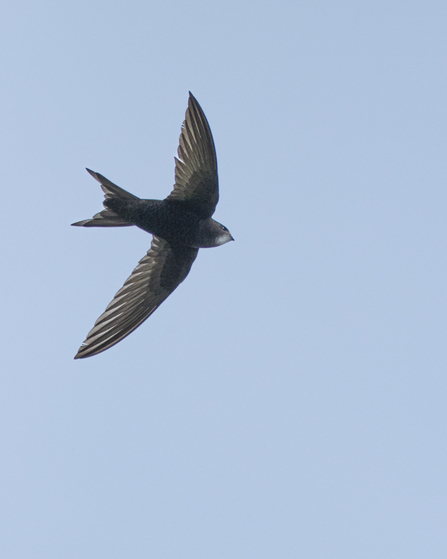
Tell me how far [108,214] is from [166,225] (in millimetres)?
633

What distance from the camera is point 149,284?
7.48 m

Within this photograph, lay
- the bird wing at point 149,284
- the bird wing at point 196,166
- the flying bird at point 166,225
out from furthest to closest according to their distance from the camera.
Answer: the bird wing at point 149,284 < the flying bird at point 166,225 < the bird wing at point 196,166

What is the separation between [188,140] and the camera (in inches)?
253

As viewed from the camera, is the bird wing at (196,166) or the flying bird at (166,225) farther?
the flying bird at (166,225)

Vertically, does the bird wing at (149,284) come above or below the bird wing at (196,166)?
below

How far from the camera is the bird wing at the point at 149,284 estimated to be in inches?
285

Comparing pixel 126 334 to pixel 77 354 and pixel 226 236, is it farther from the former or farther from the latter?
pixel 226 236

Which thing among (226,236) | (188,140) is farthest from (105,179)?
(226,236)

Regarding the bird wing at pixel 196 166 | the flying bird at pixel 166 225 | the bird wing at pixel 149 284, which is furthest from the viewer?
the bird wing at pixel 149 284

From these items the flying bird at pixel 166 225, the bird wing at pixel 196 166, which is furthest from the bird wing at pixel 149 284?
the bird wing at pixel 196 166

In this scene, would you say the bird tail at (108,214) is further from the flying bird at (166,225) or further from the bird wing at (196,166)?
the bird wing at (196,166)

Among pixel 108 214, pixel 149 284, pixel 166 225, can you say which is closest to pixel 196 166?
pixel 166 225

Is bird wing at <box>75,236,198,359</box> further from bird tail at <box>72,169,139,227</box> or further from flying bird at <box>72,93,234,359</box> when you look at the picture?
bird tail at <box>72,169,139,227</box>

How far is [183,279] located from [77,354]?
1.58 meters
